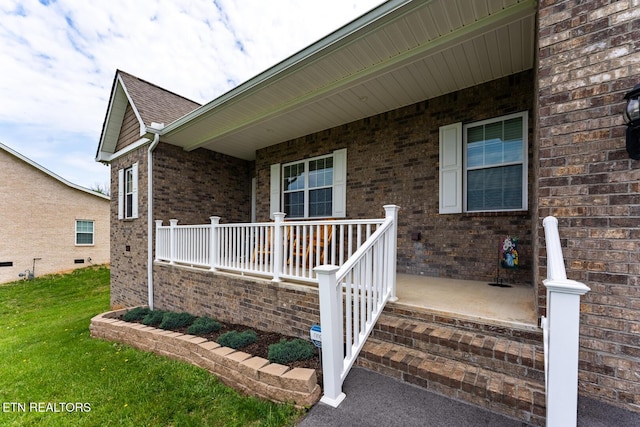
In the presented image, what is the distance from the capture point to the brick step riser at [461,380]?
5.96 feet

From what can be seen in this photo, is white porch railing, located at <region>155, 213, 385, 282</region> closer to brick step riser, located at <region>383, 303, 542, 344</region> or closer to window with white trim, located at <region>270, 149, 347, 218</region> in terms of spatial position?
brick step riser, located at <region>383, 303, 542, 344</region>

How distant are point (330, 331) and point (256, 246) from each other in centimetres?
240

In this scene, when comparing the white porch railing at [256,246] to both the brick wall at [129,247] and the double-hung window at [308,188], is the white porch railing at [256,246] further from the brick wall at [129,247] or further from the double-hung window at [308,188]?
the double-hung window at [308,188]

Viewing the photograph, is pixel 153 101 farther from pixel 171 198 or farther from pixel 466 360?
pixel 466 360

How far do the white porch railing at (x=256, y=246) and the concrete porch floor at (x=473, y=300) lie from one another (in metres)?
0.96

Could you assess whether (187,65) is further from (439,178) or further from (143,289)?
(439,178)

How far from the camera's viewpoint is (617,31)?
1934 mm

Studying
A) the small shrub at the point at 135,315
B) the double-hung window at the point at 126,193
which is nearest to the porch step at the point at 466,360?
the small shrub at the point at 135,315

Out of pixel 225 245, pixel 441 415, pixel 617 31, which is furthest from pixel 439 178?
pixel 225 245

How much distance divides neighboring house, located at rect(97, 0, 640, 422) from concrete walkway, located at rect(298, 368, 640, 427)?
4.0 inches

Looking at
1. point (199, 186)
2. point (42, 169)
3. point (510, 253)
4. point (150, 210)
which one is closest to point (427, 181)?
point (510, 253)

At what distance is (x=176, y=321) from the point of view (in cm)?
464

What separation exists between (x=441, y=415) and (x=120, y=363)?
4158 millimetres

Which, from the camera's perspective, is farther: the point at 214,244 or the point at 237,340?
the point at 214,244
